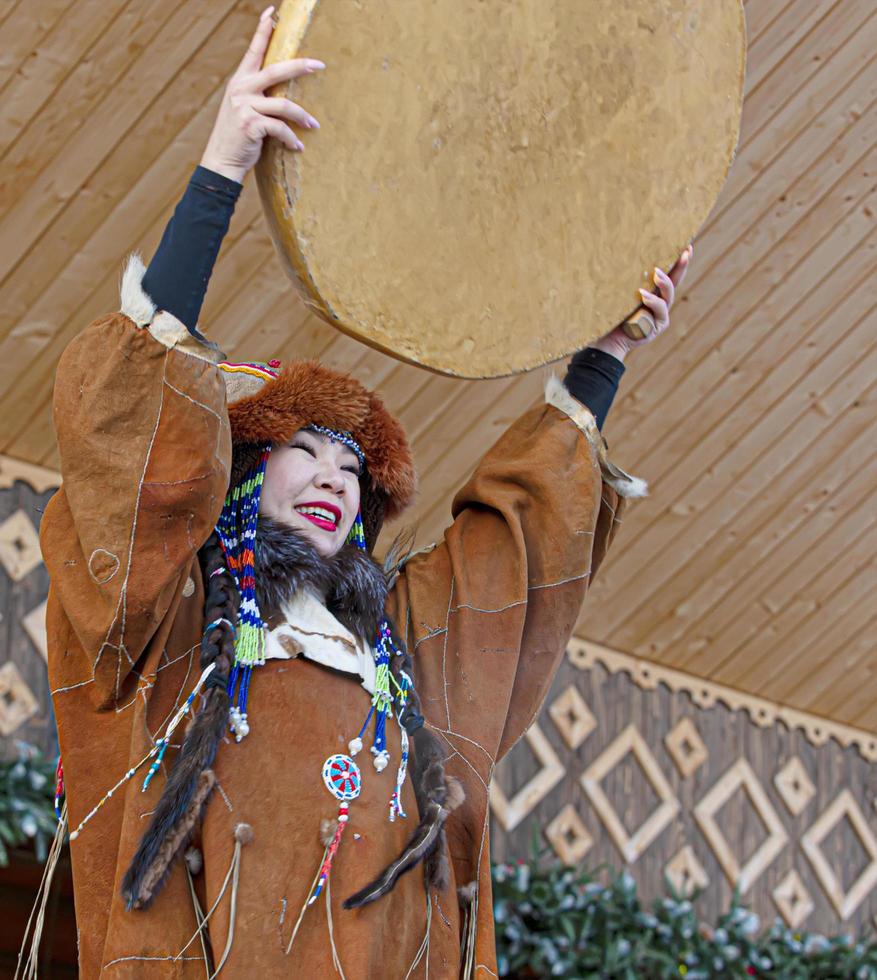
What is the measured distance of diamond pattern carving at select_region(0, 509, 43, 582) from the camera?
3234 millimetres

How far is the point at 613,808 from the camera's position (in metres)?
4.07

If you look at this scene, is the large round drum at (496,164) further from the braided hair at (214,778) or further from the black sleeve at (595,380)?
the braided hair at (214,778)

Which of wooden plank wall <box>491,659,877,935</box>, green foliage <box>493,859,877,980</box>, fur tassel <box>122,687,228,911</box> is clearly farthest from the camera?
wooden plank wall <box>491,659,877,935</box>

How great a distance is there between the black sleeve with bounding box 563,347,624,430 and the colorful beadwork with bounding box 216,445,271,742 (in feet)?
1.48

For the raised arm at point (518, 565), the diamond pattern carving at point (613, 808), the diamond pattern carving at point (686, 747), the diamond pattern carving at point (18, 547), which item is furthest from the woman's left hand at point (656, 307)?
the diamond pattern carving at point (686, 747)

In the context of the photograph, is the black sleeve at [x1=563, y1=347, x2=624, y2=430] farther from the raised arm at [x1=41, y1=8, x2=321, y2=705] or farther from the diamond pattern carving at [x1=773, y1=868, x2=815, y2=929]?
the diamond pattern carving at [x1=773, y1=868, x2=815, y2=929]

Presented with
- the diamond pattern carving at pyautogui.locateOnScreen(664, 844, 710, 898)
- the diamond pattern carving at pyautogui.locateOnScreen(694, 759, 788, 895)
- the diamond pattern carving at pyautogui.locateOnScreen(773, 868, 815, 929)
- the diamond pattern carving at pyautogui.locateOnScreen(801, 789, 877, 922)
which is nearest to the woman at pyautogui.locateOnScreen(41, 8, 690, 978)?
the diamond pattern carving at pyautogui.locateOnScreen(664, 844, 710, 898)

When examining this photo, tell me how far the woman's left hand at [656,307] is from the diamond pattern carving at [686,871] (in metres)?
2.37

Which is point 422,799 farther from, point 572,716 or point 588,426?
point 572,716

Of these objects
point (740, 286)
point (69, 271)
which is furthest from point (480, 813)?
point (740, 286)

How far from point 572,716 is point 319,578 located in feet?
7.50

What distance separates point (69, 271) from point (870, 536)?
223 cm

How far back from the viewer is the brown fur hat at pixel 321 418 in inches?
75.9

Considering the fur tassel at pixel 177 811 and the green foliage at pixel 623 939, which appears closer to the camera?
the fur tassel at pixel 177 811
